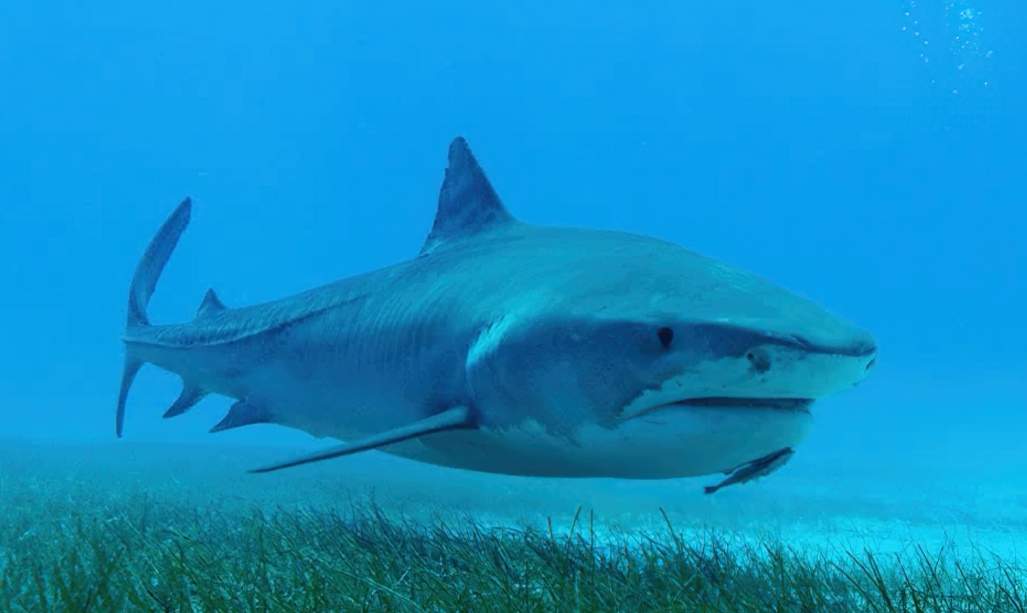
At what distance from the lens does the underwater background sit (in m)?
125

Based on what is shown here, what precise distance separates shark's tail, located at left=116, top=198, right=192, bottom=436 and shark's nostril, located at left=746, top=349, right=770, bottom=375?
6.47 m

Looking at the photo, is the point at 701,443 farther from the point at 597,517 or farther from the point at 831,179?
the point at 831,179

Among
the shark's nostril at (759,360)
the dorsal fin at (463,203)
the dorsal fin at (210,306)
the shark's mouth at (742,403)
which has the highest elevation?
the dorsal fin at (463,203)

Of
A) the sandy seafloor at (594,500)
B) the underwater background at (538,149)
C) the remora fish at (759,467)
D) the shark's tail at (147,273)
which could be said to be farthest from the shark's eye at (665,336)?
the underwater background at (538,149)

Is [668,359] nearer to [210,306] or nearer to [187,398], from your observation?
[187,398]

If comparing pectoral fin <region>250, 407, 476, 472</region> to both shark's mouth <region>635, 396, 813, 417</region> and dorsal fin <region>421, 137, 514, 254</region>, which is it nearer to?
shark's mouth <region>635, 396, 813, 417</region>

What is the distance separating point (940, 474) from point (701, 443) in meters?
32.2

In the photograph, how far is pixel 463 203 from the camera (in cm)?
552

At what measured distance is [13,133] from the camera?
157 m

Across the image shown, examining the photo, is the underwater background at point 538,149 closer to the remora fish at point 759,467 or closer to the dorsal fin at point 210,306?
the dorsal fin at point 210,306

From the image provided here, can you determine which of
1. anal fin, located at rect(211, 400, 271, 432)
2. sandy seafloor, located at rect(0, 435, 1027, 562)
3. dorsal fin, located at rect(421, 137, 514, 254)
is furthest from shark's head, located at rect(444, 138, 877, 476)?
sandy seafloor, located at rect(0, 435, 1027, 562)

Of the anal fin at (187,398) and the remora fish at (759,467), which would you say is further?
the anal fin at (187,398)

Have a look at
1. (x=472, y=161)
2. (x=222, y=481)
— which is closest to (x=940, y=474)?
(x=222, y=481)

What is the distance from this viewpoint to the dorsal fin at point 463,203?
5438 millimetres
